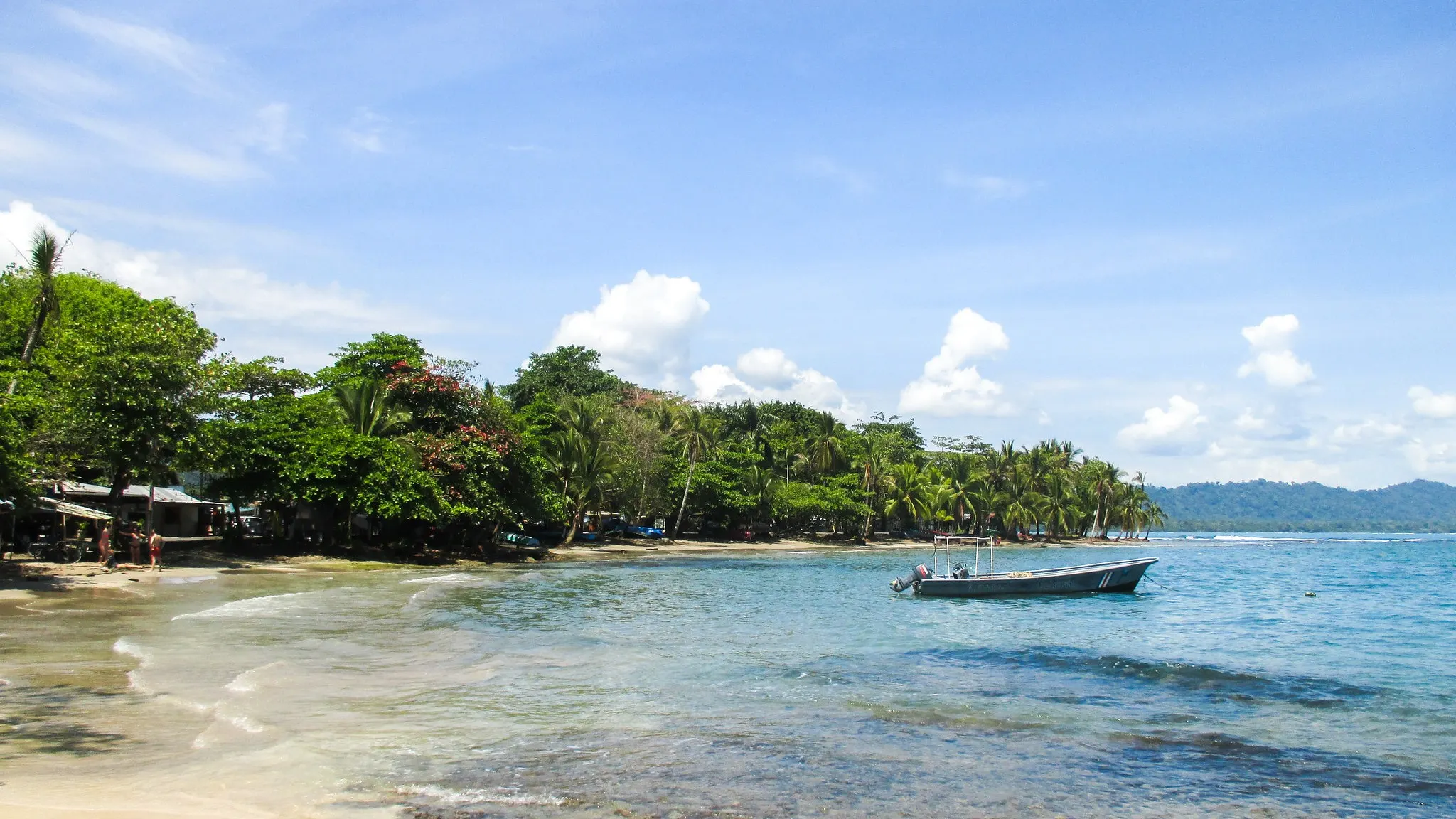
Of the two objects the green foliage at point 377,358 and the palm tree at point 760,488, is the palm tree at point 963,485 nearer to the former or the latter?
the palm tree at point 760,488

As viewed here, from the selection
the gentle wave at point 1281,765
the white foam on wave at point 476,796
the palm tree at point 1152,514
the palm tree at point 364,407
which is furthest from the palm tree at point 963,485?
the white foam on wave at point 476,796

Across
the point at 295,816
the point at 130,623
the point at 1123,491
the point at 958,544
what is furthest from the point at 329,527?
the point at 1123,491

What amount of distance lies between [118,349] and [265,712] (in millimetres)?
21137

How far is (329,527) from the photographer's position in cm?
3900

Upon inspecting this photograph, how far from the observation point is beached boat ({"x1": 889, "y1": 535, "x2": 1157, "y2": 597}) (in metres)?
30.9

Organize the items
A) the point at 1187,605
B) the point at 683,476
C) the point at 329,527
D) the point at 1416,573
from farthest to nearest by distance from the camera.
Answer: the point at 683,476, the point at 1416,573, the point at 329,527, the point at 1187,605

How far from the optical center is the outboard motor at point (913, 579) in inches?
1233

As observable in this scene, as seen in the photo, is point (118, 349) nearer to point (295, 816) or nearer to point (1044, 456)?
point (295, 816)

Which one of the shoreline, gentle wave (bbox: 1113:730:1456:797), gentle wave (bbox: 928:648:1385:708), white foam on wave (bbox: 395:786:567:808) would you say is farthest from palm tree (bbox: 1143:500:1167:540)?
white foam on wave (bbox: 395:786:567:808)

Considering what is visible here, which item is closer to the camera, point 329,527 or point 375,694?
point 375,694

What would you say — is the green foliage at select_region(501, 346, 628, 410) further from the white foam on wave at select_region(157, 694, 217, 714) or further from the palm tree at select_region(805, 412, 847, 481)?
the white foam on wave at select_region(157, 694, 217, 714)

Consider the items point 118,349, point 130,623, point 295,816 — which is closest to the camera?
point 295,816

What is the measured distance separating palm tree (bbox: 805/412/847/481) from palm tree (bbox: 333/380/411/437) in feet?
158

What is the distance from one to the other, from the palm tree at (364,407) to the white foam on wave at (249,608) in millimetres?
14122
